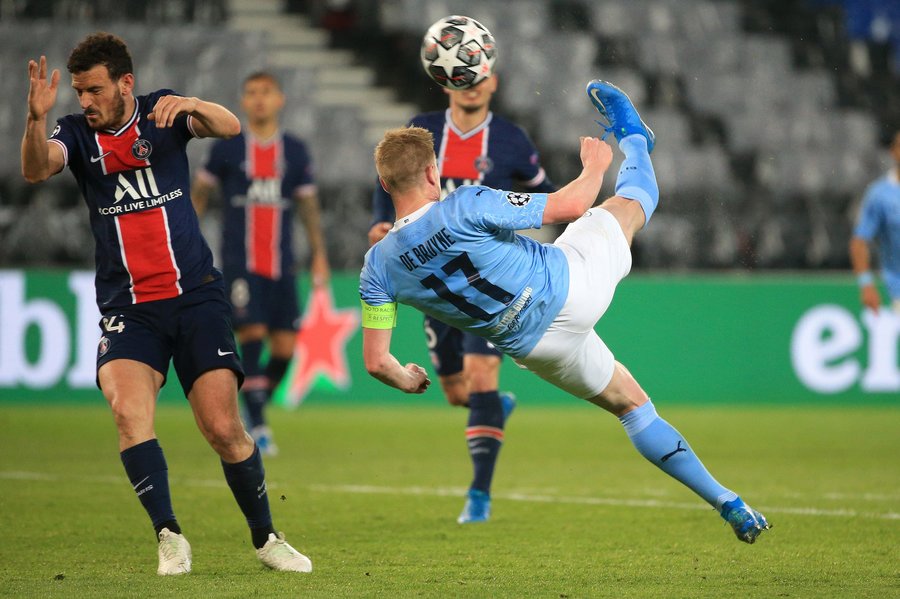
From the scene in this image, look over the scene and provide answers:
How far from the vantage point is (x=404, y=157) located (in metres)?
5.39

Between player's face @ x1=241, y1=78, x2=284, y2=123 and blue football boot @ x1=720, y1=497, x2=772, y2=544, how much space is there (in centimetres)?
605

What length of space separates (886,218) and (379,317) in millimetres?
7974

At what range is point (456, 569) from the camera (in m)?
5.67

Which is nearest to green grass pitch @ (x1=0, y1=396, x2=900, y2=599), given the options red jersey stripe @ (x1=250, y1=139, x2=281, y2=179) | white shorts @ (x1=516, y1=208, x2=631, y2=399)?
white shorts @ (x1=516, y1=208, x2=631, y2=399)

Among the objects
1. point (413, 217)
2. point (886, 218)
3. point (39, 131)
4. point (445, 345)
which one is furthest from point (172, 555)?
point (886, 218)

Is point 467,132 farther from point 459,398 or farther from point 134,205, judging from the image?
point 134,205

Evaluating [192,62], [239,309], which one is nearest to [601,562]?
[239,309]

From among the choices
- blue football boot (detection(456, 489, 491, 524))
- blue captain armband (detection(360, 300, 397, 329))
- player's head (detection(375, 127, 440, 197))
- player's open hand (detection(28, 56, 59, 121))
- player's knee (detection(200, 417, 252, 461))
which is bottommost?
blue football boot (detection(456, 489, 491, 524))

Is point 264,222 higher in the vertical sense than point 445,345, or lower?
lower

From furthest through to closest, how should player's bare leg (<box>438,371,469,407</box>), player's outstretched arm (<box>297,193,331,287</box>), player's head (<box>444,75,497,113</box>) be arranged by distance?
player's outstretched arm (<box>297,193,331,287</box>), player's bare leg (<box>438,371,469,407</box>), player's head (<box>444,75,497,113</box>)

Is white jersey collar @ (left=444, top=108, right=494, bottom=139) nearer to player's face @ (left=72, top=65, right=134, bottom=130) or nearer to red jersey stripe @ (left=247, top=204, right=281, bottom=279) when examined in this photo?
player's face @ (left=72, top=65, right=134, bottom=130)

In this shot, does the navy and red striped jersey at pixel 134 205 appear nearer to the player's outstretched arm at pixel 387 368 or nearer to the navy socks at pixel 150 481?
the navy socks at pixel 150 481

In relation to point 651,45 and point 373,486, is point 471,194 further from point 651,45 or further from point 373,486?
point 651,45

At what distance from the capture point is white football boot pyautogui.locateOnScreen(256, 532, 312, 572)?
558 cm
